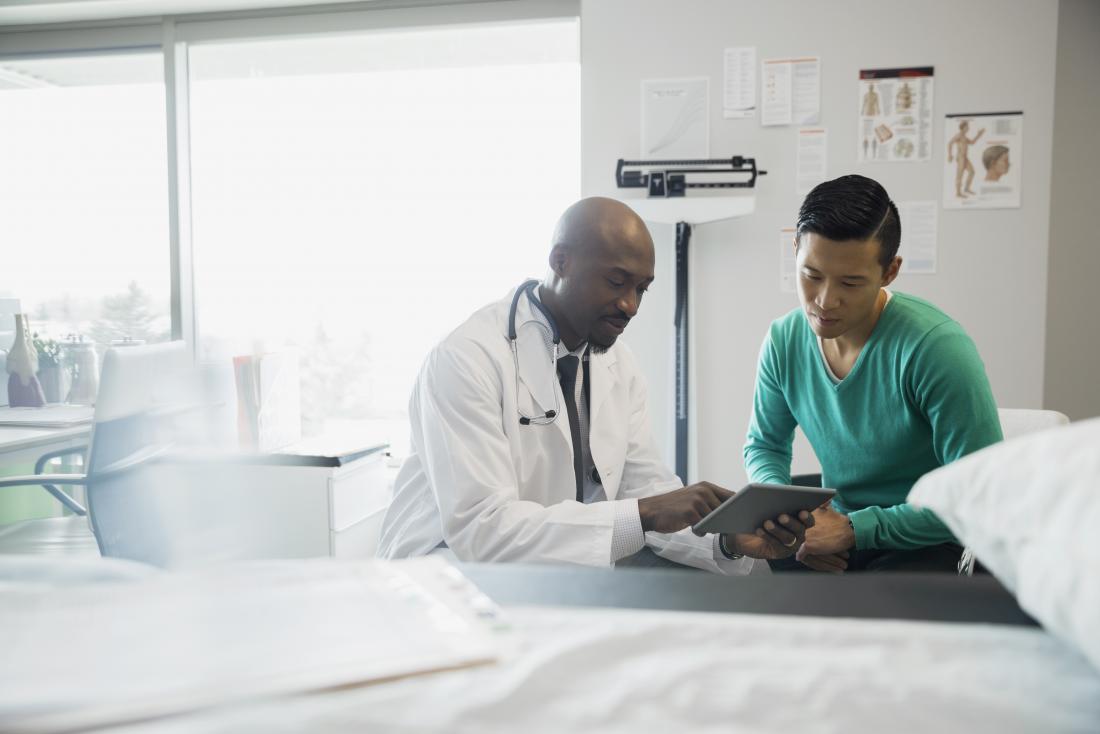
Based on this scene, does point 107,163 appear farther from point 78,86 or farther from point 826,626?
point 826,626

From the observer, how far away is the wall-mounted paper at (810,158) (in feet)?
9.02

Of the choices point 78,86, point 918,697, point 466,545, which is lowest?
point 466,545

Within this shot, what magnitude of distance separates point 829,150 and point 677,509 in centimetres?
185

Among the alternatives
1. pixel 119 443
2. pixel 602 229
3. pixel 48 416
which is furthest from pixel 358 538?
pixel 602 229

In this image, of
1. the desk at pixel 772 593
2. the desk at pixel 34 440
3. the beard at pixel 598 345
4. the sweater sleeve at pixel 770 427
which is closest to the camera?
the desk at pixel 772 593

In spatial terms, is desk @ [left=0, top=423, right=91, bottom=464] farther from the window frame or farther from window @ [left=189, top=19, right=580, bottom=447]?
the window frame

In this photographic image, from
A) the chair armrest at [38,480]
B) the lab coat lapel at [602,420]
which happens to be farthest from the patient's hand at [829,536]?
the chair armrest at [38,480]

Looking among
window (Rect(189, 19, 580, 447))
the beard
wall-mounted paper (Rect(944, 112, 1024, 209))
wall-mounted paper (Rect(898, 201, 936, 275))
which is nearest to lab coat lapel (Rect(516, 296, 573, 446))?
the beard

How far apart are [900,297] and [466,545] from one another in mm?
1006

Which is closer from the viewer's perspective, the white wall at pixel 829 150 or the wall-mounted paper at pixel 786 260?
the white wall at pixel 829 150

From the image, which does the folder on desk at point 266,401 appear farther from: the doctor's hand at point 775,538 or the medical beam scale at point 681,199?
the doctor's hand at point 775,538

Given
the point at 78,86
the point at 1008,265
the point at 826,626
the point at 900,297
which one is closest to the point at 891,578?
the point at 826,626

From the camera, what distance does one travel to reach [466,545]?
1406 mm

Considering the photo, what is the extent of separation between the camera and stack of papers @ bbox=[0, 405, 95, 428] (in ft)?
7.71
